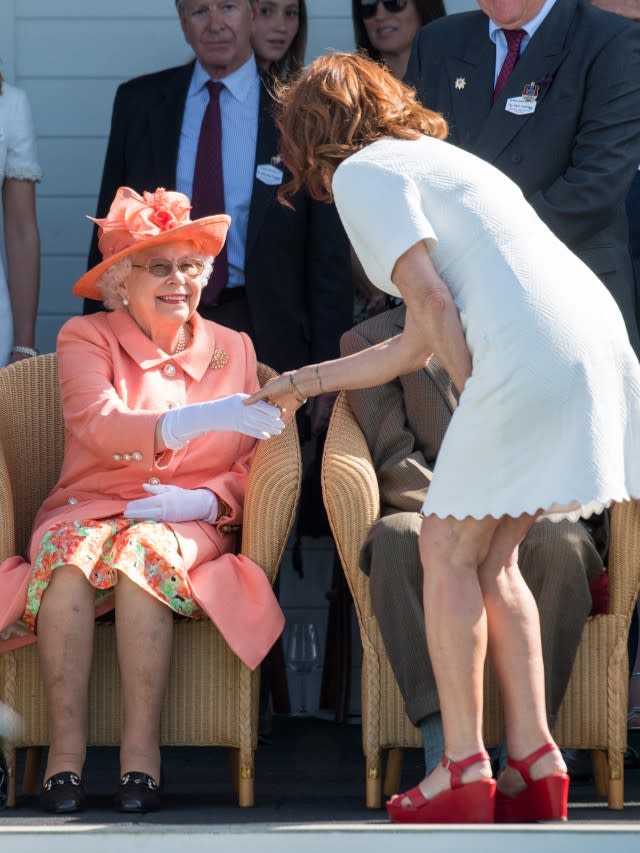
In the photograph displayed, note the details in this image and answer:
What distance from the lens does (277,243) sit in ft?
15.8

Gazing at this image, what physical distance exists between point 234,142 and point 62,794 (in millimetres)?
2152

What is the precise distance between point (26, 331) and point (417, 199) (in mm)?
2059

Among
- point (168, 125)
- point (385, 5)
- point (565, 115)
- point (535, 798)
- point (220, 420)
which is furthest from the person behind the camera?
point (385, 5)

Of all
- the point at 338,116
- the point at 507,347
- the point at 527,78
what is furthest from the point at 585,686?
the point at 527,78

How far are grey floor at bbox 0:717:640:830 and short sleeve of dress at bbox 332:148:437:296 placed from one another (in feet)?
3.69

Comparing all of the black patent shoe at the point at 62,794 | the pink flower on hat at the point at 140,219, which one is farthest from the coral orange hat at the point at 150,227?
the black patent shoe at the point at 62,794

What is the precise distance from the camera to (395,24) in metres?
5.12

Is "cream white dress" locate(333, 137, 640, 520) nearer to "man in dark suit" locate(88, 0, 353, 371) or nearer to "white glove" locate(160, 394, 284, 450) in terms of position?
"white glove" locate(160, 394, 284, 450)

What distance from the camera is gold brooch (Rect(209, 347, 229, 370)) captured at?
4.14 meters

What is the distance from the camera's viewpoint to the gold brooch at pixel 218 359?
4137 mm

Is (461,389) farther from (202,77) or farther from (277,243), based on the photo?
(202,77)

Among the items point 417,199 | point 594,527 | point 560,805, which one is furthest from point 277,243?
point 560,805

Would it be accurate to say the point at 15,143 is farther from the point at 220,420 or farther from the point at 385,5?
the point at 220,420

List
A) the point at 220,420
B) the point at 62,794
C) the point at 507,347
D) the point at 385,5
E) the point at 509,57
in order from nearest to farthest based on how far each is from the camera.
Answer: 1. the point at 507,347
2. the point at 62,794
3. the point at 220,420
4. the point at 509,57
5. the point at 385,5
